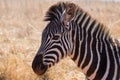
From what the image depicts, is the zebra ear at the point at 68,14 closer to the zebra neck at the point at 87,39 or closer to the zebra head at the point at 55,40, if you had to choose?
the zebra head at the point at 55,40

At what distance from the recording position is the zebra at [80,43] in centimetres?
541

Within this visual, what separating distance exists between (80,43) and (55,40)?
392 millimetres

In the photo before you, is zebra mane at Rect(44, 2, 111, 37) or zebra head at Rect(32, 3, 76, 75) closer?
zebra head at Rect(32, 3, 76, 75)

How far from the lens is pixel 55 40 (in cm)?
538

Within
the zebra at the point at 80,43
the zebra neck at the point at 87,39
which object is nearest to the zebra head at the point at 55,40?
the zebra at the point at 80,43

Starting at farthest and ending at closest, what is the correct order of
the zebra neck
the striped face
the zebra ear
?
1. the zebra neck
2. the zebra ear
3. the striped face

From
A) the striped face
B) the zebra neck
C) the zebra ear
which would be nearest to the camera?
the striped face

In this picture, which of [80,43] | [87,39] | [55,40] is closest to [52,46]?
[55,40]

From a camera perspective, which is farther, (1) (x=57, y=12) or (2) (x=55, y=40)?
(1) (x=57, y=12)

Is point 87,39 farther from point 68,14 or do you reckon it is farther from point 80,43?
point 68,14

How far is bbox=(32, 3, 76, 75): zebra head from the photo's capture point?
17.5 ft

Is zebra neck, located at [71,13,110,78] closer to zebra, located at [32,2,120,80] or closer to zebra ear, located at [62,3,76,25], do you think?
zebra, located at [32,2,120,80]

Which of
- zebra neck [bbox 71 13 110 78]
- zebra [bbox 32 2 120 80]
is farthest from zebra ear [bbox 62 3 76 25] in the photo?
zebra neck [bbox 71 13 110 78]

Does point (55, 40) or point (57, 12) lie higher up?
point (57, 12)
